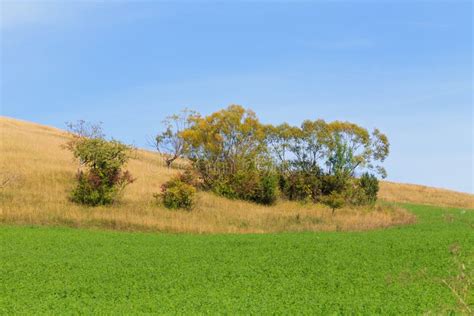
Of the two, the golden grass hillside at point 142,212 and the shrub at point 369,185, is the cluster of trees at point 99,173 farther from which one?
the shrub at point 369,185

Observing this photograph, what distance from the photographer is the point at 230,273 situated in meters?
16.8


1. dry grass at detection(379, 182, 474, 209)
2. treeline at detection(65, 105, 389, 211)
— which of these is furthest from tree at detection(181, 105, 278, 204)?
dry grass at detection(379, 182, 474, 209)

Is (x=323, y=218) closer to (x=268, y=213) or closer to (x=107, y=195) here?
(x=268, y=213)

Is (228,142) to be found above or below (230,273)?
above

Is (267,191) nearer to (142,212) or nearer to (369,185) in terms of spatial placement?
(369,185)

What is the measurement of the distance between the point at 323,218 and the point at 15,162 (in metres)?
24.4

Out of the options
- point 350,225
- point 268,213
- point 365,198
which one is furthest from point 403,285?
point 365,198

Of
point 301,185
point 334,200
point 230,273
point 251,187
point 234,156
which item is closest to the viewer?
point 230,273

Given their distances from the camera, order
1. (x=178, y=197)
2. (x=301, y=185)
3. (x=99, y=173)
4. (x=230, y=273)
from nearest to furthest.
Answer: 1. (x=230, y=273)
2. (x=99, y=173)
3. (x=178, y=197)
4. (x=301, y=185)

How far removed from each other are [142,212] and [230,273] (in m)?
16.6

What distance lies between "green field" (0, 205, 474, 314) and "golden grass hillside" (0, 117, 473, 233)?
142 inches

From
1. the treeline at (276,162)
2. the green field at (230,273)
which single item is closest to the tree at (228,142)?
the treeline at (276,162)

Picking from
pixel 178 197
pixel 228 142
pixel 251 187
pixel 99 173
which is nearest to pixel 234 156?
pixel 228 142

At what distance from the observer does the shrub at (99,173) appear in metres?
33.1
